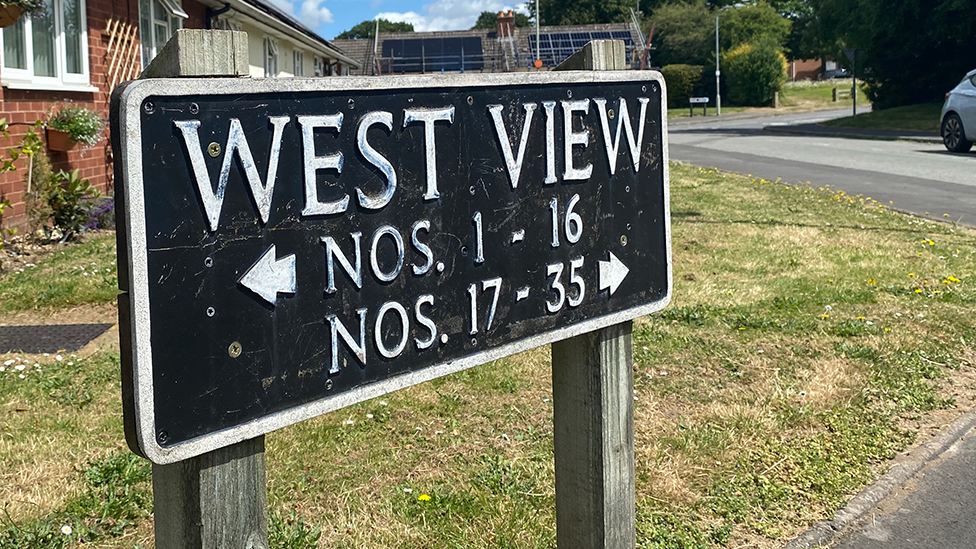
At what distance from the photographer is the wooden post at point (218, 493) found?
1567mm

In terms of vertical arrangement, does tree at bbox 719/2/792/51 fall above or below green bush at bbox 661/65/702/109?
above

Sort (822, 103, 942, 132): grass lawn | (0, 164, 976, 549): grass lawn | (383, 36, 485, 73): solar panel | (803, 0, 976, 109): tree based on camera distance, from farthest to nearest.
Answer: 1. (383, 36, 485, 73): solar panel
2. (803, 0, 976, 109): tree
3. (822, 103, 942, 132): grass lawn
4. (0, 164, 976, 549): grass lawn

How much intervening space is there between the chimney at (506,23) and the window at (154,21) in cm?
4258

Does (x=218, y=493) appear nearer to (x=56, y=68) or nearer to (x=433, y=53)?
(x=56, y=68)

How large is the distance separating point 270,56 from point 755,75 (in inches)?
1545

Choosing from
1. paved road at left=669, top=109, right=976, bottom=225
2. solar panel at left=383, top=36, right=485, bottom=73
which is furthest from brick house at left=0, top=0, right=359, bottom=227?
solar panel at left=383, top=36, right=485, bottom=73

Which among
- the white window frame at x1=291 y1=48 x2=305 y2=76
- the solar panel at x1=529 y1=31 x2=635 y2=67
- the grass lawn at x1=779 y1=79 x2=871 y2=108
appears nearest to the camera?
the white window frame at x1=291 y1=48 x2=305 y2=76

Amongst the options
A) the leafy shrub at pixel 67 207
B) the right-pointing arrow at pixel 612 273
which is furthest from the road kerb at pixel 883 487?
the leafy shrub at pixel 67 207

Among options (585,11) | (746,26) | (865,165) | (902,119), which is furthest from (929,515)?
(585,11)

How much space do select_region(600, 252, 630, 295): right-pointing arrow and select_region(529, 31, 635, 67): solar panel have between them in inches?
2027

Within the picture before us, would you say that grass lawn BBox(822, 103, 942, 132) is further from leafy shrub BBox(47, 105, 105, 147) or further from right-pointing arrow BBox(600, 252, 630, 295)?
right-pointing arrow BBox(600, 252, 630, 295)

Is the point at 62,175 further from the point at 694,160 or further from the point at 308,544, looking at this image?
the point at 694,160

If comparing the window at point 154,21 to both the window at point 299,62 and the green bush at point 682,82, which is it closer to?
the window at point 299,62

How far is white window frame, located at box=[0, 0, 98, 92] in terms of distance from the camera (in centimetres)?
873
